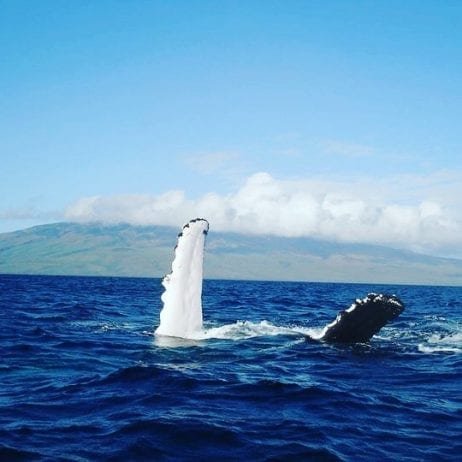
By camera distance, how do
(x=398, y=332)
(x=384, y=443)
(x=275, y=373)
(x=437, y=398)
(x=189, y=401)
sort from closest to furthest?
(x=384, y=443)
(x=189, y=401)
(x=437, y=398)
(x=275, y=373)
(x=398, y=332)

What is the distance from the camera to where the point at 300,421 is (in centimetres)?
816

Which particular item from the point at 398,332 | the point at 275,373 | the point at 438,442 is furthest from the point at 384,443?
the point at 398,332

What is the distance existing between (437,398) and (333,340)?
5680 millimetres

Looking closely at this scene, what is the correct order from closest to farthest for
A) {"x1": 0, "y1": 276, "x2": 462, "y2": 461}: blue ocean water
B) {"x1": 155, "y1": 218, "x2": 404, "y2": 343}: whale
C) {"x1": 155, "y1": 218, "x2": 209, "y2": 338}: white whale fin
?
{"x1": 0, "y1": 276, "x2": 462, "y2": 461}: blue ocean water → {"x1": 155, "y1": 218, "x2": 404, "y2": 343}: whale → {"x1": 155, "y1": 218, "x2": 209, "y2": 338}: white whale fin

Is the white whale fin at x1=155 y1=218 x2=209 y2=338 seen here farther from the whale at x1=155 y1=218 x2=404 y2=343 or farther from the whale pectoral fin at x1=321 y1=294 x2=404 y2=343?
the whale pectoral fin at x1=321 y1=294 x2=404 y2=343

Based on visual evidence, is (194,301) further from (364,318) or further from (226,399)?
(226,399)

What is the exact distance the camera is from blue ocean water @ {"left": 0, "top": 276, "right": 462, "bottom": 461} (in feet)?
22.8

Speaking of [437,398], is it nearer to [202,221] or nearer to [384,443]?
[384,443]

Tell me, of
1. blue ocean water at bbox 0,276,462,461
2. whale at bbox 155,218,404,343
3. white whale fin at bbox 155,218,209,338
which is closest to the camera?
blue ocean water at bbox 0,276,462,461

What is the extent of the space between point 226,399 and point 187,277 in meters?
5.22

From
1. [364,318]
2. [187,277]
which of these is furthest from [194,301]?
[364,318]

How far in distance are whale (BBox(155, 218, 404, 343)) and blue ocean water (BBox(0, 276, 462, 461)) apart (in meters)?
0.52

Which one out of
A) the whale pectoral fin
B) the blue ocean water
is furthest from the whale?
the blue ocean water

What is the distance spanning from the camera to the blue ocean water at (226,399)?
6945 mm
